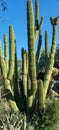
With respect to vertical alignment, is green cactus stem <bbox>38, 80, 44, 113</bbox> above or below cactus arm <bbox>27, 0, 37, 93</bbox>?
below

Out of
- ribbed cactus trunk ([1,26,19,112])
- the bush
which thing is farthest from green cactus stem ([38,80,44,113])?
ribbed cactus trunk ([1,26,19,112])

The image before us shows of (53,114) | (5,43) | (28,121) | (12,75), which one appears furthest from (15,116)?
(5,43)

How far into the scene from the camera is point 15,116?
9.17m

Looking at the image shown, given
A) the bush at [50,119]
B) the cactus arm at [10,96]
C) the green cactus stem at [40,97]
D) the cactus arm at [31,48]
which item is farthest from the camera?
the cactus arm at [10,96]

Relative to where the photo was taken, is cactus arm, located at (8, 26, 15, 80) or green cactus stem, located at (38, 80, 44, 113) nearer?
green cactus stem, located at (38, 80, 44, 113)

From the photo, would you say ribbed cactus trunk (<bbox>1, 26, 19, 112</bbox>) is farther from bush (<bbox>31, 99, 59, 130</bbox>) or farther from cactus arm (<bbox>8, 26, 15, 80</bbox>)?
bush (<bbox>31, 99, 59, 130</bbox>)

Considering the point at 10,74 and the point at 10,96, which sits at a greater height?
the point at 10,74

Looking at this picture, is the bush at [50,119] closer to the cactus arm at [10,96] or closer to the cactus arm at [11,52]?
the cactus arm at [10,96]

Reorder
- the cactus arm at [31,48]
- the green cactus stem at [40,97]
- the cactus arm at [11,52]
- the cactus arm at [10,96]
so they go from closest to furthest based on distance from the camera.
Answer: the green cactus stem at [40,97] < the cactus arm at [31,48] < the cactus arm at [10,96] < the cactus arm at [11,52]

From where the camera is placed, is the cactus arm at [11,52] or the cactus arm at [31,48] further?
the cactus arm at [11,52]

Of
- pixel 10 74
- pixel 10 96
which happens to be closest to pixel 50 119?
pixel 10 96

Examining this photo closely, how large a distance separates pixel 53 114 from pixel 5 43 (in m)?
4.61

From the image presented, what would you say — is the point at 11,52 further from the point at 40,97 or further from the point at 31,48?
the point at 40,97

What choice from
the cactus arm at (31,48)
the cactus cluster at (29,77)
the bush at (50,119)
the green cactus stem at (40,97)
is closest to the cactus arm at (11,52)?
the cactus cluster at (29,77)
